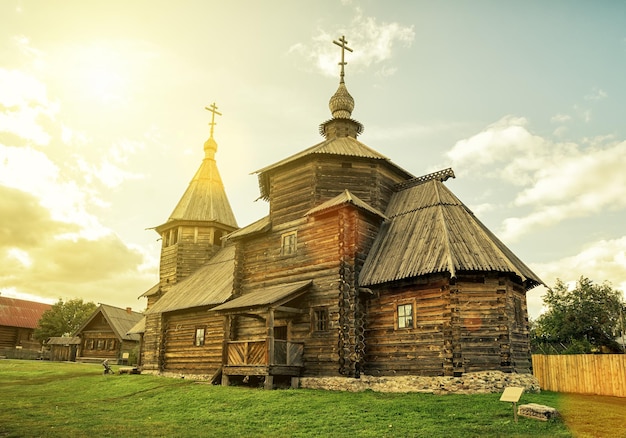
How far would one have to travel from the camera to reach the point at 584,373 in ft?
62.4

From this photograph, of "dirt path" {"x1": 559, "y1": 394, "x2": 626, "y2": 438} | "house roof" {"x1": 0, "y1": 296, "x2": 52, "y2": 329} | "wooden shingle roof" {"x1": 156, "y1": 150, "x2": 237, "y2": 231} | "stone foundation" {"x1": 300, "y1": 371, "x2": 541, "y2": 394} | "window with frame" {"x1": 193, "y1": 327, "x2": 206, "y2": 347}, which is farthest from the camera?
"house roof" {"x1": 0, "y1": 296, "x2": 52, "y2": 329}

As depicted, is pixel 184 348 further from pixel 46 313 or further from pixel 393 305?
pixel 46 313

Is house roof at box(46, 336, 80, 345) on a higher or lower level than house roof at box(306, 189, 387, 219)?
lower

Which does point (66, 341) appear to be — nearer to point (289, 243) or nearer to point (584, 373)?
point (289, 243)

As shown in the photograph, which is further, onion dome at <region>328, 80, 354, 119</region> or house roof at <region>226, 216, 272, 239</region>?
onion dome at <region>328, 80, 354, 119</region>

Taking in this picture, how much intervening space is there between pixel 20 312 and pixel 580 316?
203 ft

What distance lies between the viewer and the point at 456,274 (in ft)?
56.9

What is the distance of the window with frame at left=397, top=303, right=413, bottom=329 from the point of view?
1819 cm

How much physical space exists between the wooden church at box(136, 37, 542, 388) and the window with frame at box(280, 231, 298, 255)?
0.06 meters

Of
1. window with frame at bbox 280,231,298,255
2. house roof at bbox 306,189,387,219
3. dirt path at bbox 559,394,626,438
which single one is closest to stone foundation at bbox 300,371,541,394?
dirt path at bbox 559,394,626,438

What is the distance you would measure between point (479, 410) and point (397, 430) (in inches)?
123

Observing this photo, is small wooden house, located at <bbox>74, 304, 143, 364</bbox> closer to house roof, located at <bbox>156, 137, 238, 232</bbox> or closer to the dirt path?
house roof, located at <bbox>156, 137, 238, 232</bbox>

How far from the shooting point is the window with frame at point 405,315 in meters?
18.2

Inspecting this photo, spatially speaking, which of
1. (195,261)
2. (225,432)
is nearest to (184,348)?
(195,261)
